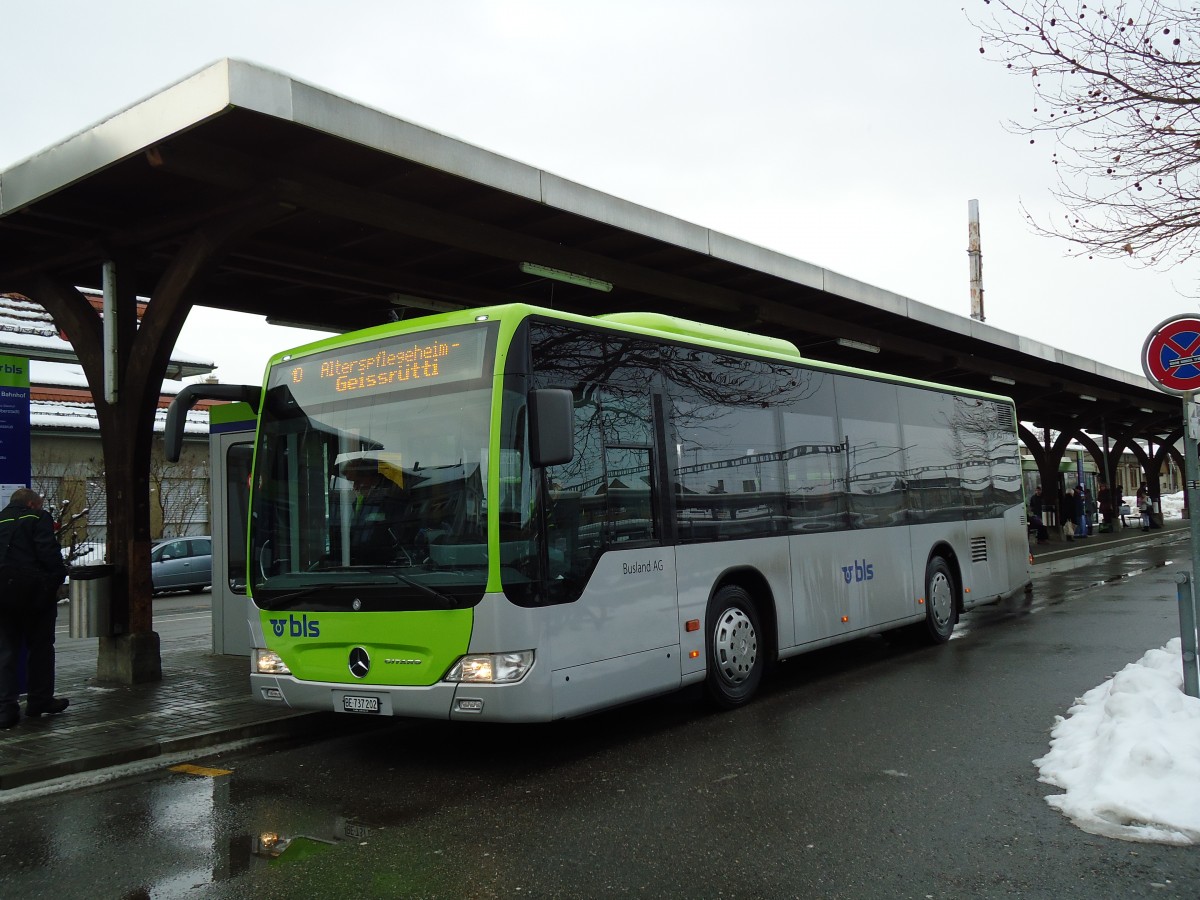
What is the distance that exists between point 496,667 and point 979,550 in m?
8.71

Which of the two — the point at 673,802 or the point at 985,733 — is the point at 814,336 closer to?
the point at 985,733

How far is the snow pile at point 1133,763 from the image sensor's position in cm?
497

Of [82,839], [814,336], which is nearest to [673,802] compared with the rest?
[82,839]

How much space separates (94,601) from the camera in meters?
10.2

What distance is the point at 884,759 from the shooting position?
21.4 feet

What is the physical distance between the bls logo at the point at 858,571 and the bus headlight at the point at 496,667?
453 cm

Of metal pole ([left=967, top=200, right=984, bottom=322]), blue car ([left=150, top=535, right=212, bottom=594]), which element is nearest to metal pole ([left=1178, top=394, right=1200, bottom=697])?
blue car ([left=150, top=535, right=212, bottom=594])

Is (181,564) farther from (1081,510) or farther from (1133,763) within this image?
(1081,510)

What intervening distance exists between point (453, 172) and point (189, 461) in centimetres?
2754

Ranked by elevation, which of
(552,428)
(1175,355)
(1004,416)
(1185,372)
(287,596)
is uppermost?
(1004,416)

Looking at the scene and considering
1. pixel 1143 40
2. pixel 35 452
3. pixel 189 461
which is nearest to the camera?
pixel 1143 40

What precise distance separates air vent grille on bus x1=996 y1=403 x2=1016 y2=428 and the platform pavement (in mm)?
10026

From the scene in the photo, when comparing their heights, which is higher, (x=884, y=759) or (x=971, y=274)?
(x=971, y=274)

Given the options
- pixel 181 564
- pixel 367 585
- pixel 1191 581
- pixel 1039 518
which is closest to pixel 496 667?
pixel 367 585
